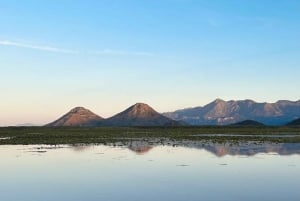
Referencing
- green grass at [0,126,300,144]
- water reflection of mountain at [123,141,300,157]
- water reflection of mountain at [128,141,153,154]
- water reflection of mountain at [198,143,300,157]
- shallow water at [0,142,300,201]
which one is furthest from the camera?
green grass at [0,126,300,144]

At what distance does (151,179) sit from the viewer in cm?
2141

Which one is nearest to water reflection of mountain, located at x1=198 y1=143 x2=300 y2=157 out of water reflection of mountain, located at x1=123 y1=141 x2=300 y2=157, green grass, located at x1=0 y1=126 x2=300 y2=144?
water reflection of mountain, located at x1=123 y1=141 x2=300 y2=157

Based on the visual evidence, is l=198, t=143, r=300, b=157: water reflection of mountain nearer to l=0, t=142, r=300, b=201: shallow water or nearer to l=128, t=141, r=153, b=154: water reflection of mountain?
l=0, t=142, r=300, b=201: shallow water

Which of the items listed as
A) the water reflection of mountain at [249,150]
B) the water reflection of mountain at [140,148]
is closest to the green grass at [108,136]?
the water reflection of mountain at [140,148]

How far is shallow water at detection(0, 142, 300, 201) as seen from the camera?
1719cm

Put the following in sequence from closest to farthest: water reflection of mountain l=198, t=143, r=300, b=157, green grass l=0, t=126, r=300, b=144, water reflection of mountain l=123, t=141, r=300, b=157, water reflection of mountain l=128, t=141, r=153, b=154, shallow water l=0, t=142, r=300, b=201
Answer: shallow water l=0, t=142, r=300, b=201, water reflection of mountain l=198, t=143, r=300, b=157, water reflection of mountain l=123, t=141, r=300, b=157, water reflection of mountain l=128, t=141, r=153, b=154, green grass l=0, t=126, r=300, b=144

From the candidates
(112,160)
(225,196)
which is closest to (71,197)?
(225,196)

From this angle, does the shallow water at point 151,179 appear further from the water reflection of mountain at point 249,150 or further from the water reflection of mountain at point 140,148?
the water reflection of mountain at point 140,148

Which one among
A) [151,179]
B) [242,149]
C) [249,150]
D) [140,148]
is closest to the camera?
[151,179]

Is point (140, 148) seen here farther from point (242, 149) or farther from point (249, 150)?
point (249, 150)

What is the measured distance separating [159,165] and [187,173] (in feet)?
13.8

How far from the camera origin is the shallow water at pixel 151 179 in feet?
56.4

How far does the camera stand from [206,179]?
70.0ft

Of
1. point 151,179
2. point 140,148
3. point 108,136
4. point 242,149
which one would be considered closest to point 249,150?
point 242,149
